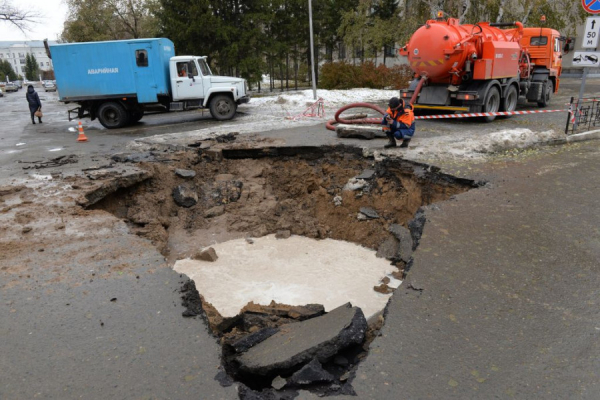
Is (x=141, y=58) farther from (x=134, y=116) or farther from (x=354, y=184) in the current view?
(x=354, y=184)

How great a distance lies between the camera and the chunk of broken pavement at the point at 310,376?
282 cm

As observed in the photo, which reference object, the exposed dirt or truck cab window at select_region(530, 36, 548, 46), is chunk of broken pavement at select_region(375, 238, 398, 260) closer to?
the exposed dirt

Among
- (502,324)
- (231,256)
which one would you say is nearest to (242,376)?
(502,324)

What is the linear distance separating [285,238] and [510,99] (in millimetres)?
10307

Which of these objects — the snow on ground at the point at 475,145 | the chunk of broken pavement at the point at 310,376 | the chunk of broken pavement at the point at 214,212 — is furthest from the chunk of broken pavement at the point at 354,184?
the chunk of broken pavement at the point at 310,376

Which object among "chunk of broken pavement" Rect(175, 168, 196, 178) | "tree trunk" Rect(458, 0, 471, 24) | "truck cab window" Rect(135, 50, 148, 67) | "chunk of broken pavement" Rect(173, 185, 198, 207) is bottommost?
"chunk of broken pavement" Rect(173, 185, 198, 207)

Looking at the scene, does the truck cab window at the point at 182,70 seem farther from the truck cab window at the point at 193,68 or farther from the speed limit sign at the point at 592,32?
the speed limit sign at the point at 592,32

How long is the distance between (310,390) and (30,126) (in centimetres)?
1892

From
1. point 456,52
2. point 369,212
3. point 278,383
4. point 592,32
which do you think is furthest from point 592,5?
point 278,383

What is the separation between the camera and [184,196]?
8.77 m

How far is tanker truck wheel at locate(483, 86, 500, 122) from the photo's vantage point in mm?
12336

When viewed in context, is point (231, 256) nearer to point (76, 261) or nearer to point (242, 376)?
point (76, 261)

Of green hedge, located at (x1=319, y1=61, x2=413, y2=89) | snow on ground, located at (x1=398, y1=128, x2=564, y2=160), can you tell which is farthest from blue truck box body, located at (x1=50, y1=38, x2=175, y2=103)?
green hedge, located at (x1=319, y1=61, x2=413, y2=89)

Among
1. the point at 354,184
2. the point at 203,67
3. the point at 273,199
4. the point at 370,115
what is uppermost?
the point at 203,67
